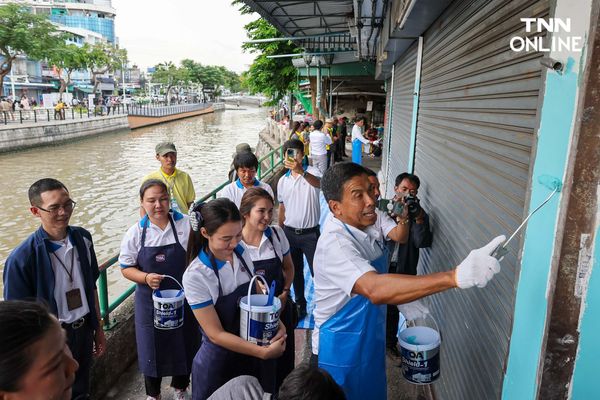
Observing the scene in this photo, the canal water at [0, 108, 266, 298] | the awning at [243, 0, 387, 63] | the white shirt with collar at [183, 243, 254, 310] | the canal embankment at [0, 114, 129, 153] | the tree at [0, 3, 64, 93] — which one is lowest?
the canal water at [0, 108, 266, 298]

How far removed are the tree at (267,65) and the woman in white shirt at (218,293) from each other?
2004cm

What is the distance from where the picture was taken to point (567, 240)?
1.48 meters

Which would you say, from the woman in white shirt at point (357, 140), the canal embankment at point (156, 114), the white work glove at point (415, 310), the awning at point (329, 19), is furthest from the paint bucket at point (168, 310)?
the canal embankment at point (156, 114)

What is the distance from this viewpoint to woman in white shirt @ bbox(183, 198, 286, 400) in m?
2.46

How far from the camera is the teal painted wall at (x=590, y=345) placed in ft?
4.84

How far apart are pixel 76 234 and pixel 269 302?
1.54 meters

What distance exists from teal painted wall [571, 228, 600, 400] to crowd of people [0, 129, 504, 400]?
0.98 ft

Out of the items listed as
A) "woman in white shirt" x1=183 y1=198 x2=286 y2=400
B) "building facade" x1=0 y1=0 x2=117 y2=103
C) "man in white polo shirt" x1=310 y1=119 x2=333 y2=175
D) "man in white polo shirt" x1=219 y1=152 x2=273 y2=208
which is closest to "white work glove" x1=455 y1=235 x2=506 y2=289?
"woman in white shirt" x1=183 y1=198 x2=286 y2=400

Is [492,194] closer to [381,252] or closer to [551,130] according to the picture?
[381,252]

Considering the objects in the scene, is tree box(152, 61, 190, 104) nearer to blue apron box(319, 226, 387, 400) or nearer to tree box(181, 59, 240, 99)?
tree box(181, 59, 240, 99)

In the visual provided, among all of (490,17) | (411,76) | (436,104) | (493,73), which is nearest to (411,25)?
(436,104)

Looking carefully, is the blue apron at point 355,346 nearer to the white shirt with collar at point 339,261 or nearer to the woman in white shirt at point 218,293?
the white shirt with collar at point 339,261

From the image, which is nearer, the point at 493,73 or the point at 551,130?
the point at 551,130

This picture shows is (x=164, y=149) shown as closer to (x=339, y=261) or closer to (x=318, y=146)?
(x=339, y=261)
